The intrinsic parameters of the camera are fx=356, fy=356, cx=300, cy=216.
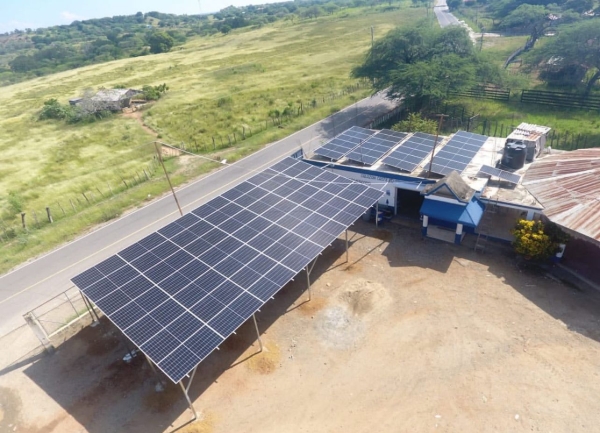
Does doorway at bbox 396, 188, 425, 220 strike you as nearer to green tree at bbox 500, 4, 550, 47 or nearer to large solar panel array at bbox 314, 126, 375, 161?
large solar panel array at bbox 314, 126, 375, 161

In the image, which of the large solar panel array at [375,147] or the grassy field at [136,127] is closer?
the large solar panel array at [375,147]

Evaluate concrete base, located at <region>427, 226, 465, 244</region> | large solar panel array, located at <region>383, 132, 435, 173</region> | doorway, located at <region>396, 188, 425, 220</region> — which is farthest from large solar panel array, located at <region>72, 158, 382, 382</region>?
concrete base, located at <region>427, 226, 465, 244</region>

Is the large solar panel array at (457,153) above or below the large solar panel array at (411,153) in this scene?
below

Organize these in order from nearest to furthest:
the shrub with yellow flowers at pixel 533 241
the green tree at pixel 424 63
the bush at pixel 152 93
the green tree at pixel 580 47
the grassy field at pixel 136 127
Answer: the shrub with yellow flowers at pixel 533 241
the grassy field at pixel 136 127
the green tree at pixel 424 63
the green tree at pixel 580 47
the bush at pixel 152 93

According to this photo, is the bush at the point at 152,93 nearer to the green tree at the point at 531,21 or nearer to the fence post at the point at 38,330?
the fence post at the point at 38,330

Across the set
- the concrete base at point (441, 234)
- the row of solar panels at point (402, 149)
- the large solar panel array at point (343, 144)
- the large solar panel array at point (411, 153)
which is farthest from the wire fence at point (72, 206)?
the concrete base at point (441, 234)

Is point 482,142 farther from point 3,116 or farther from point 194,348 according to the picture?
point 3,116

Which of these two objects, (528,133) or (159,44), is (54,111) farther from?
(159,44)

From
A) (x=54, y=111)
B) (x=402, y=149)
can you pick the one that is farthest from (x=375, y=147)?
(x=54, y=111)
